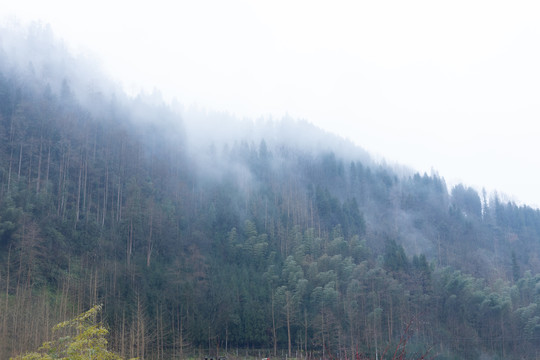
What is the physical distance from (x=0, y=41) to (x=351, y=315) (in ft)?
262

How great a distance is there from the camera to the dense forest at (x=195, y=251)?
4988 centimetres

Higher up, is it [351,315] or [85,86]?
[85,86]

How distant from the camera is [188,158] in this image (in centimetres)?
9338

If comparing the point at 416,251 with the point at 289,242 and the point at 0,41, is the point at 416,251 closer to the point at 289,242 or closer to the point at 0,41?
the point at 289,242

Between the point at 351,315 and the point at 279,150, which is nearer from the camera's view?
the point at 351,315

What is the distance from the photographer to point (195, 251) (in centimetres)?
6531

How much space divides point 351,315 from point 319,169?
2370 inches

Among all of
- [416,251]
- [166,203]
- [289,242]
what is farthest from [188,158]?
[416,251]

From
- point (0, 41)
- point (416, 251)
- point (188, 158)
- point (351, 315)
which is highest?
point (0, 41)

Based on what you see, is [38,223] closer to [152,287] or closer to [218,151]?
[152,287]

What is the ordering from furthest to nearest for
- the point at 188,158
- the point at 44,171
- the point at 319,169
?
the point at 319,169 < the point at 188,158 < the point at 44,171

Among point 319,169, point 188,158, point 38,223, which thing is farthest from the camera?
point 319,169

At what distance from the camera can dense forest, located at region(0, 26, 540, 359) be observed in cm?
4988

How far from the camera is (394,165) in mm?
151000
